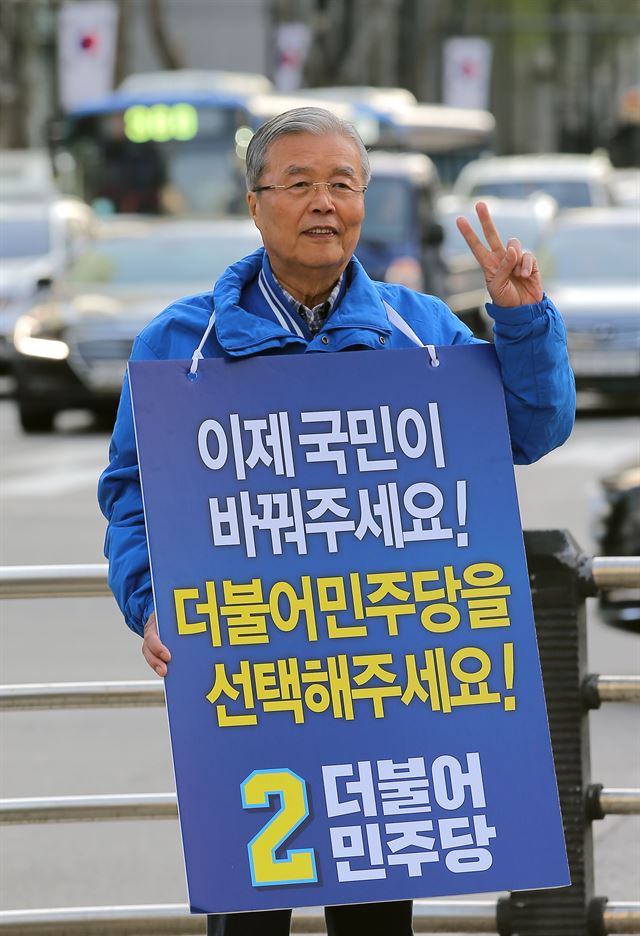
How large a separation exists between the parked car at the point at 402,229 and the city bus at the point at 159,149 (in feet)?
15.8

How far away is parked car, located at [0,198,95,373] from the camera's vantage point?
67.6ft

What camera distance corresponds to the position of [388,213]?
805 inches

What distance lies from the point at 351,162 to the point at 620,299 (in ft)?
47.3

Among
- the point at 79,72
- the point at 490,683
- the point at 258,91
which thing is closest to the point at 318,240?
the point at 490,683

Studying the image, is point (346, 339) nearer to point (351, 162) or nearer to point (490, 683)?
point (351, 162)

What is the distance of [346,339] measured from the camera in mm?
3416

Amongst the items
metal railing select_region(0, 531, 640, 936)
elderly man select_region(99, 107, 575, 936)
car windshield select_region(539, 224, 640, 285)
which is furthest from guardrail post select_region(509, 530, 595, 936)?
car windshield select_region(539, 224, 640, 285)

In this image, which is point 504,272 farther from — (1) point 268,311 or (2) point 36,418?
(2) point 36,418

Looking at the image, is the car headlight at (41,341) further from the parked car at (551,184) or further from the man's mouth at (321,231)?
the parked car at (551,184)

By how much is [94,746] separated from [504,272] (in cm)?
433

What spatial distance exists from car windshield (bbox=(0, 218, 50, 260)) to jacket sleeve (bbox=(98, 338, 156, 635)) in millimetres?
18654

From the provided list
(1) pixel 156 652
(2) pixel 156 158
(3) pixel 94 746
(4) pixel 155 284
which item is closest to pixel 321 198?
(1) pixel 156 652

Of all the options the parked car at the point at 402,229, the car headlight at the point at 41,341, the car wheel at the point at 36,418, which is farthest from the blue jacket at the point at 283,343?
the parked car at the point at 402,229

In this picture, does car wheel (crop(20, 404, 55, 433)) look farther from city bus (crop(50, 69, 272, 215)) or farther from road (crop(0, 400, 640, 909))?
city bus (crop(50, 69, 272, 215))
